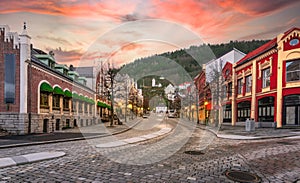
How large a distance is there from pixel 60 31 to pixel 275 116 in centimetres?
2378

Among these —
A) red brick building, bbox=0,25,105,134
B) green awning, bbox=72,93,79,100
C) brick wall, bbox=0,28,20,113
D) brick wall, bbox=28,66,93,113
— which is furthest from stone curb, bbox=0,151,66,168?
green awning, bbox=72,93,79,100

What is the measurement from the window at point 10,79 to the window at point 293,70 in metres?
26.8

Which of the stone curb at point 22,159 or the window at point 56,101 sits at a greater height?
the window at point 56,101

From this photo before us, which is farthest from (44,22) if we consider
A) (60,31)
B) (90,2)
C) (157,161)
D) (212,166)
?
(212,166)

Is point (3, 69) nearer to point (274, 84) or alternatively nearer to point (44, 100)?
point (44, 100)

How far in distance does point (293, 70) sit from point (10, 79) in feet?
90.1

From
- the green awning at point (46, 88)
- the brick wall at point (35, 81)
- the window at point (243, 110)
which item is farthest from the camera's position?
the window at point (243, 110)

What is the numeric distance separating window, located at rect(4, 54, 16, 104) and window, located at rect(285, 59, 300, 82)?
26834 mm


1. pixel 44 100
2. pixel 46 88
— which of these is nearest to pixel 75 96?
pixel 44 100

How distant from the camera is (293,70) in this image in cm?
2225

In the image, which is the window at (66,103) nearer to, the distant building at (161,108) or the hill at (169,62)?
the hill at (169,62)

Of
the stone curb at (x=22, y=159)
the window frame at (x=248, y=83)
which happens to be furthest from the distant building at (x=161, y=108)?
the stone curb at (x=22, y=159)

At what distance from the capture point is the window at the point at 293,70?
72.0 ft

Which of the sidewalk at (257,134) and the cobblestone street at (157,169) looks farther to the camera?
the sidewalk at (257,134)
